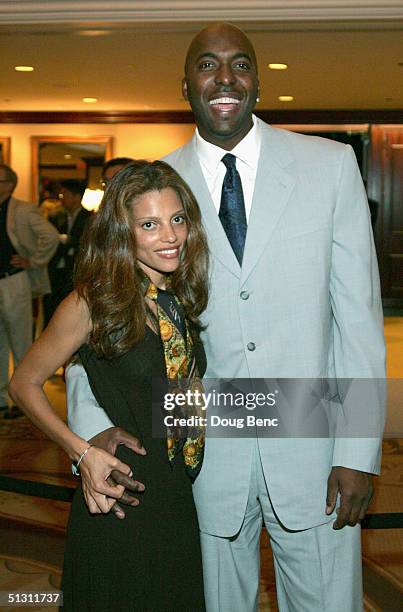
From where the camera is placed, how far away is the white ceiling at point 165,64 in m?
5.82

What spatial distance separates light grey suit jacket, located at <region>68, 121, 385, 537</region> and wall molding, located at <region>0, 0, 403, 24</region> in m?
3.03

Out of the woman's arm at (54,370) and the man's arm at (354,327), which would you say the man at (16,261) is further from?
the man's arm at (354,327)

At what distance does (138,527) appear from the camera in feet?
5.47

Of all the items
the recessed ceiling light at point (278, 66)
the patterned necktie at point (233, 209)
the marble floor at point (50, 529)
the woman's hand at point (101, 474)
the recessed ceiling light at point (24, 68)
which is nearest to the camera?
the woman's hand at point (101, 474)

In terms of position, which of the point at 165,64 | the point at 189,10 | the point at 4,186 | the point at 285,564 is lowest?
the point at 285,564

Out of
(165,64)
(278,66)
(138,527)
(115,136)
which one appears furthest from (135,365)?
(115,136)

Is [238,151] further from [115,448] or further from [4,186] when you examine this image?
[4,186]

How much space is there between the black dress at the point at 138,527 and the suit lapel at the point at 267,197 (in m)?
0.24

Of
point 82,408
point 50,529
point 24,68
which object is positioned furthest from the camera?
point 24,68

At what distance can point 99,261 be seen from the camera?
1642 millimetres

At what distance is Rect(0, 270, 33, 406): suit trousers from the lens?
211 inches

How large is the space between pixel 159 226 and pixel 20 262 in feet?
12.8

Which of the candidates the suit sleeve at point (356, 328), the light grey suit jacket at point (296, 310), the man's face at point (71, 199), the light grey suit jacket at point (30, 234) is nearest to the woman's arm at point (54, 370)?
the light grey suit jacket at point (296, 310)

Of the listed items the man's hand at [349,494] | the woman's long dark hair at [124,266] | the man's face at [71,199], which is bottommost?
the man's hand at [349,494]
